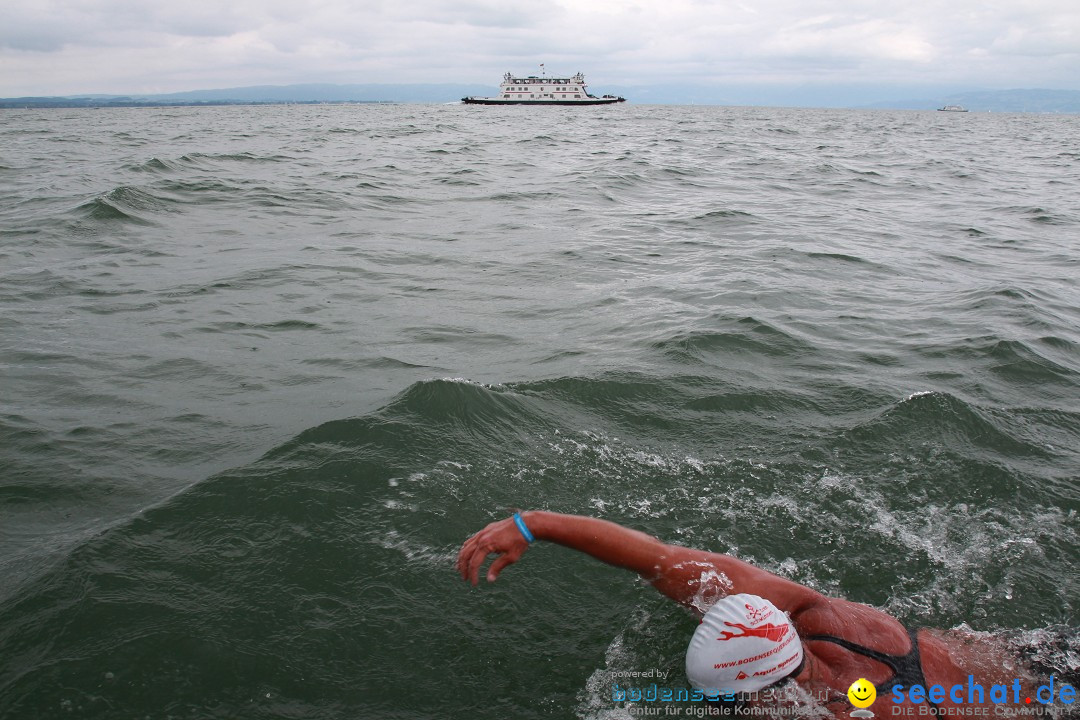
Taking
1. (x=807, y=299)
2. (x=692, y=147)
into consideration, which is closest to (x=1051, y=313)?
(x=807, y=299)

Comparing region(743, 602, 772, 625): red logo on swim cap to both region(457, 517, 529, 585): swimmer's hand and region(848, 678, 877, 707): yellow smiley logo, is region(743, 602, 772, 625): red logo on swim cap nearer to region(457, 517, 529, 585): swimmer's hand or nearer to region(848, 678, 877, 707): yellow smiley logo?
region(848, 678, 877, 707): yellow smiley logo

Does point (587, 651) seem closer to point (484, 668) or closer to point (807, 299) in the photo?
point (484, 668)

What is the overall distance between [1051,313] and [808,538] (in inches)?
230

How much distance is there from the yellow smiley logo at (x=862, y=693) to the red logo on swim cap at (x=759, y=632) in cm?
36

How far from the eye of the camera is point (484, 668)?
→ 9.83 ft

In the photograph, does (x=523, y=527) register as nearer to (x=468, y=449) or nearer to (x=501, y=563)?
(x=501, y=563)

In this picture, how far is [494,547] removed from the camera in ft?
9.18

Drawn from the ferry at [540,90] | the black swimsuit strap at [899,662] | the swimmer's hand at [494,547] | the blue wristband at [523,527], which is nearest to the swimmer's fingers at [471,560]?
the swimmer's hand at [494,547]

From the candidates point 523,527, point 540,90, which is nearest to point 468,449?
point 523,527

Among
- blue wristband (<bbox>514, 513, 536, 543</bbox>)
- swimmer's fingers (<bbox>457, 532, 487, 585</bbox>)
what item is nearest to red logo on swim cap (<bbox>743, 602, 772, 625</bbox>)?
blue wristband (<bbox>514, 513, 536, 543</bbox>)

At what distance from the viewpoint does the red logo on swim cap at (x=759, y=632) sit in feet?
8.60

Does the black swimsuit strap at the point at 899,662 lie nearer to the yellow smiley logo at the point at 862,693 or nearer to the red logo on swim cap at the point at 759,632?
the yellow smiley logo at the point at 862,693

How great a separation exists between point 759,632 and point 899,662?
61 centimetres

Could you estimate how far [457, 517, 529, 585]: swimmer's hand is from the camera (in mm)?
2764
